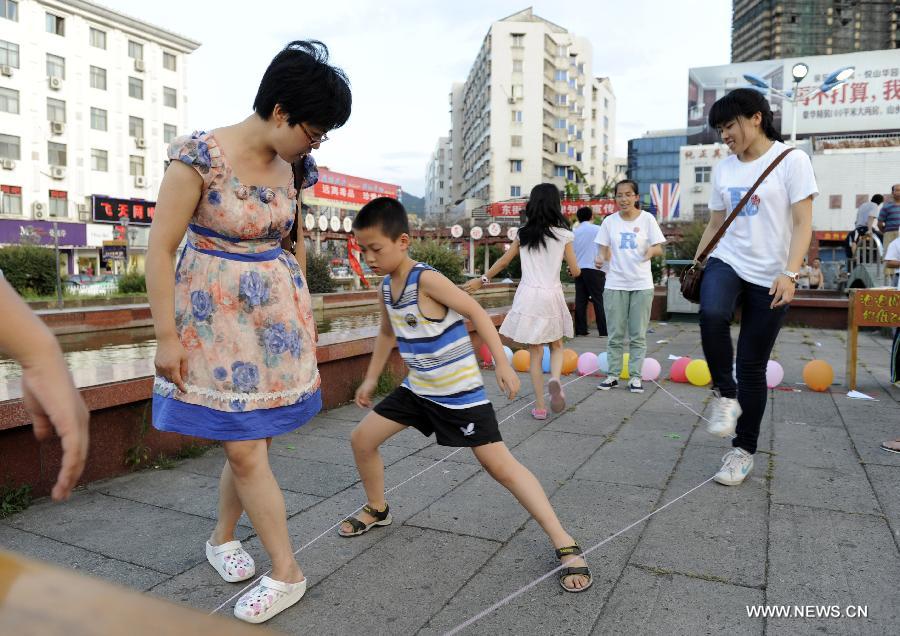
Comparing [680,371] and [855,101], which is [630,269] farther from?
[855,101]

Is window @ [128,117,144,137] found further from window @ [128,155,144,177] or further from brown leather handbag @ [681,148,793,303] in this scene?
brown leather handbag @ [681,148,793,303]

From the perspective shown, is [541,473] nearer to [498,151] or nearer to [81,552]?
[81,552]

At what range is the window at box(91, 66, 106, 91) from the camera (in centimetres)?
4145

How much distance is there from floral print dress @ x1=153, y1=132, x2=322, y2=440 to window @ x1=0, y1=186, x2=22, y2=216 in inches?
1618

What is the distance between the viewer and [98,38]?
41688mm

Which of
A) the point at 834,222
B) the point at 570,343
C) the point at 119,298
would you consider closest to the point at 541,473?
the point at 570,343

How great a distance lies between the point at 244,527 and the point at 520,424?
2.39 metres

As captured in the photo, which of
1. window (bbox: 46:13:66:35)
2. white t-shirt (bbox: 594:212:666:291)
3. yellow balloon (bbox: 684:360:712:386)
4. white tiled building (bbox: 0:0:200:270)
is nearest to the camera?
white t-shirt (bbox: 594:212:666:291)

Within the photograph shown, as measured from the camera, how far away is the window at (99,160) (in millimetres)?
41219

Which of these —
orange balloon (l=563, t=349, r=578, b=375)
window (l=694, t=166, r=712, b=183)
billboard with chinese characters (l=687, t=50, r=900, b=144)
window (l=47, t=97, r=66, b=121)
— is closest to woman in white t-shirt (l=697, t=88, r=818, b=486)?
orange balloon (l=563, t=349, r=578, b=375)

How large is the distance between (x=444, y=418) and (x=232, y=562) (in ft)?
3.03

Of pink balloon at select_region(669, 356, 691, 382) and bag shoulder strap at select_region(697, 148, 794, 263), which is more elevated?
bag shoulder strap at select_region(697, 148, 794, 263)

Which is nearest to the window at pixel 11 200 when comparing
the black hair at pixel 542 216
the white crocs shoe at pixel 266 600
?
the black hair at pixel 542 216

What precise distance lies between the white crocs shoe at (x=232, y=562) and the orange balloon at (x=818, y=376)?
5.24 meters
